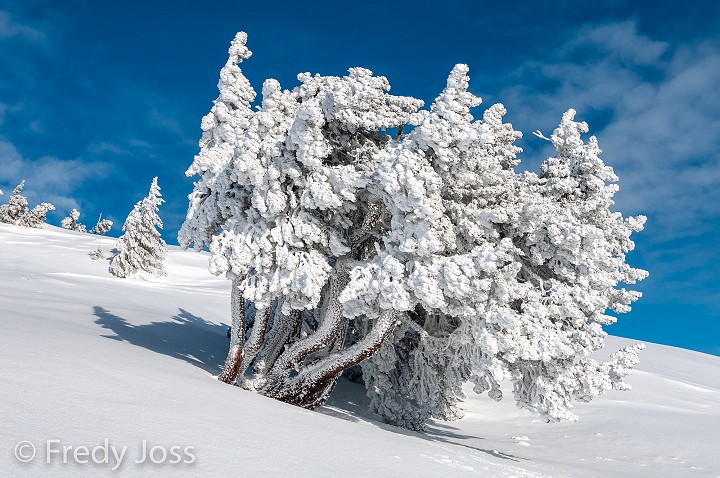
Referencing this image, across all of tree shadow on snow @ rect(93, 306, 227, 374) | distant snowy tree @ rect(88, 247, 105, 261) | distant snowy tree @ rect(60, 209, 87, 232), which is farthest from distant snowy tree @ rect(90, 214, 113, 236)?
tree shadow on snow @ rect(93, 306, 227, 374)

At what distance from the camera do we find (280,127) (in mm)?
12055

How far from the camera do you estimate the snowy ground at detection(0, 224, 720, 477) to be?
496 centimetres

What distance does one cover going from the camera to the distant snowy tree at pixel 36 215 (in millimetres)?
47562

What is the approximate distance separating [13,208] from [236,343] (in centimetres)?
4672

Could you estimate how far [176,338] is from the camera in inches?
637

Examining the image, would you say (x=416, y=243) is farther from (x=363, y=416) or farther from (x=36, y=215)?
(x=36, y=215)

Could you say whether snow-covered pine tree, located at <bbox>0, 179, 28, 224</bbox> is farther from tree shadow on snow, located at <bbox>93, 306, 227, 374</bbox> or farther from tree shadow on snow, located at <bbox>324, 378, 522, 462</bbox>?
tree shadow on snow, located at <bbox>324, 378, 522, 462</bbox>

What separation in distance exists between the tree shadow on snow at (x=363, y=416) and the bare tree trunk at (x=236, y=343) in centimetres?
232

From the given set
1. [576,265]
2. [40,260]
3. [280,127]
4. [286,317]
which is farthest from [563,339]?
[40,260]

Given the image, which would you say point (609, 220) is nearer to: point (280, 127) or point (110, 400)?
point (280, 127)

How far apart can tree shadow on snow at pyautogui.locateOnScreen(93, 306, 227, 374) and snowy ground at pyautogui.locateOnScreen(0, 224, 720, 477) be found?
10cm

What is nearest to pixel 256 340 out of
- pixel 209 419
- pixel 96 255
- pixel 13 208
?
pixel 209 419

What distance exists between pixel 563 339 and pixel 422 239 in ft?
12.1

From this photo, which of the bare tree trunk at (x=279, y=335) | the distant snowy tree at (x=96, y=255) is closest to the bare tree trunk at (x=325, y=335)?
the bare tree trunk at (x=279, y=335)
